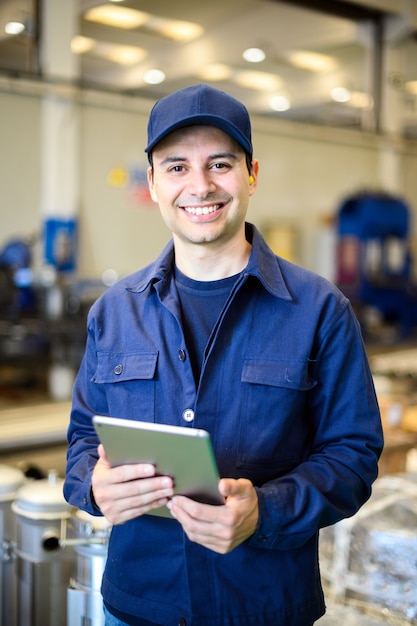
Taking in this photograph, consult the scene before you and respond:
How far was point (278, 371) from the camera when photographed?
53.5 inches

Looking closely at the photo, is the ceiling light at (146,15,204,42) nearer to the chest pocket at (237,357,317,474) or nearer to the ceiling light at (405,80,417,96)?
the ceiling light at (405,80,417,96)

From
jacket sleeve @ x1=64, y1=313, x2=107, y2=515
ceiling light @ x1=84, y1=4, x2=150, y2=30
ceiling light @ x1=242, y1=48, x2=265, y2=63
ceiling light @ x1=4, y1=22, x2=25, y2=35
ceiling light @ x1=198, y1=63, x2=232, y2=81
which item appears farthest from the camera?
ceiling light @ x1=242, y1=48, x2=265, y2=63

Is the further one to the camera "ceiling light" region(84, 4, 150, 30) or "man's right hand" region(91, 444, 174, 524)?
"ceiling light" region(84, 4, 150, 30)

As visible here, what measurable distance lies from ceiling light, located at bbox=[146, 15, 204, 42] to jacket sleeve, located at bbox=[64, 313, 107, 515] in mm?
5299

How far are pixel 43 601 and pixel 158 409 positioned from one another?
1.31m

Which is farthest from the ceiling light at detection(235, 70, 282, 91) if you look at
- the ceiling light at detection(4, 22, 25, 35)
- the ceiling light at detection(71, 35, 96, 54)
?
the ceiling light at detection(4, 22, 25, 35)

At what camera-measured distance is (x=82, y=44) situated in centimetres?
589

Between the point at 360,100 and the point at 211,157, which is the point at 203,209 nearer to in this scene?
the point at 211,157

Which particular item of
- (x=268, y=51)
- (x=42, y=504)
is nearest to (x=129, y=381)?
(x=42, y=504)

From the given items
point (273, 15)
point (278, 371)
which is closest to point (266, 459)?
point (278, 371)

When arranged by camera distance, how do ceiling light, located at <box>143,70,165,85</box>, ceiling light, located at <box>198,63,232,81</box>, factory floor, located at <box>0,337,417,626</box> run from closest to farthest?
1. factory floor, located at <box>0,337,417,626</box>
2. ceiling light, located at <box>143,70,165,85</box>
3. ceiling light, located at <box>198,63,232,81</box>

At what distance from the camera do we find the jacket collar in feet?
4.56

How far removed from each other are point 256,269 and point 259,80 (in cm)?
622

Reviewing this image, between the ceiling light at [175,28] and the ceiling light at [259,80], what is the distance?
0.65 metres
